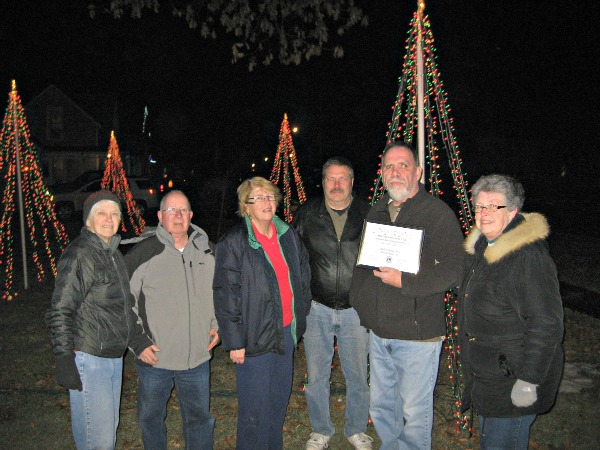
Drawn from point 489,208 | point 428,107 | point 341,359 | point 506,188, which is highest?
point 428,107

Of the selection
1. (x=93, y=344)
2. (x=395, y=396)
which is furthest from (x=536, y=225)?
(x=93, y=344)

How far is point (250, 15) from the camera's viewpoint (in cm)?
598

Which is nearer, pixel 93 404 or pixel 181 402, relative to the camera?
pixel 93 404

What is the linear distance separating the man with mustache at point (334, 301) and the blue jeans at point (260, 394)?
0.48 m

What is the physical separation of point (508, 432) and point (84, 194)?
2137 cm

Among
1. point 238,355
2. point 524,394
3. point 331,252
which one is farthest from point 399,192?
point 238,355

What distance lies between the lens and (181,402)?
3.71 m

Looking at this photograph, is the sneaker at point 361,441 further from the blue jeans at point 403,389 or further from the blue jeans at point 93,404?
the blue jeans at point 93,404

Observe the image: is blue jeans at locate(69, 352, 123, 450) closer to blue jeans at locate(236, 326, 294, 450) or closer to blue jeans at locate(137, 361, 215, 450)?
blue jeans at locate(137, 361, 215, 450)

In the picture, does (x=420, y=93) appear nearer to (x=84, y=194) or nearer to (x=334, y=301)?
(x=334, y=301)

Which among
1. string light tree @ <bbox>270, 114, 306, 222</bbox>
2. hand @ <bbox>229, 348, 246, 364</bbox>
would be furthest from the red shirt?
string light tree @ <bbox>270, 114, 306, 222</bbox>

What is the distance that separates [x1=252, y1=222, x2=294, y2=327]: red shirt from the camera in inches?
146

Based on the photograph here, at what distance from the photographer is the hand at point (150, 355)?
3451 mm

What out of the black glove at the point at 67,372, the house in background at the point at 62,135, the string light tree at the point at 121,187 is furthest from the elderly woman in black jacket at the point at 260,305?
the house in background at the point at 62,135
